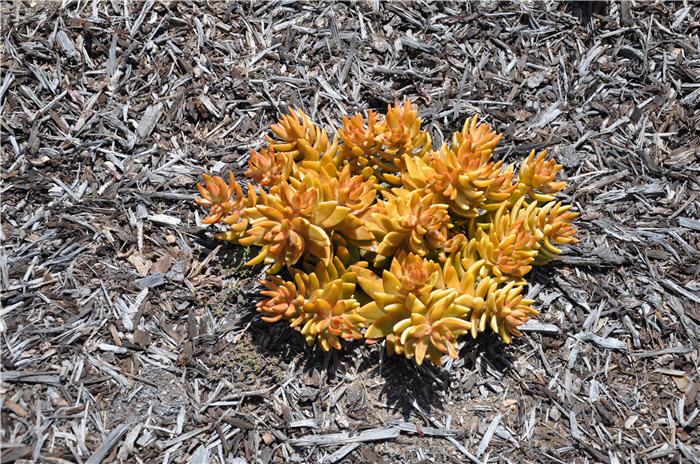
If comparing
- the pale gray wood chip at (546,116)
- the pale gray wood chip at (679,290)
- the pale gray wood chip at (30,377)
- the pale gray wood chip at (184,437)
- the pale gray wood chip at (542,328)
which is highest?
the pale gray wood chip at (546,116)

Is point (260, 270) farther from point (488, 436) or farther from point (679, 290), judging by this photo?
point (679, 290)

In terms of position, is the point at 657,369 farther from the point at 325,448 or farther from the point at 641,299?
the point at 325,448

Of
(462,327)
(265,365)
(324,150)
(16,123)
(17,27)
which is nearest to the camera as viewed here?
(462,327)

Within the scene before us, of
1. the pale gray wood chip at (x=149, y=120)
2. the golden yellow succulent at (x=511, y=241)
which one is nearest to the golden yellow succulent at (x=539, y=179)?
the golden yellow succulent at (x=511, y=241)

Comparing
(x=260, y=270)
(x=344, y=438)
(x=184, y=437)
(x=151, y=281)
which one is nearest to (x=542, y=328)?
(x=344, y=438)

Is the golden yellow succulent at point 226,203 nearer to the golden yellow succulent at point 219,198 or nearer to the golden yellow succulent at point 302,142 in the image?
the golden yellow succulent at point 219,198

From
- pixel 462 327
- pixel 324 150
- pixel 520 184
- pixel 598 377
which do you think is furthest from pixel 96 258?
pixel 598 377
